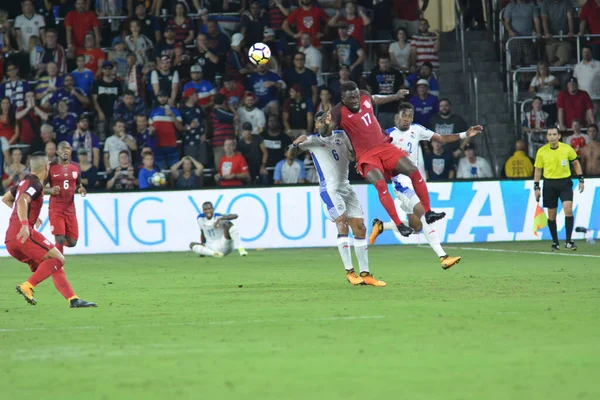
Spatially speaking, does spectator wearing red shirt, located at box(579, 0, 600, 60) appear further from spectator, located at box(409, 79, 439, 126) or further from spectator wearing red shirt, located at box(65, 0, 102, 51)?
spectator wearing red shirt, located at box(65, 0, 102, 51)

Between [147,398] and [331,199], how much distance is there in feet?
25.8

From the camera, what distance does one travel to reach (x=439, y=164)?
928 inches

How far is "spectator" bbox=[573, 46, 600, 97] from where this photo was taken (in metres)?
24.8

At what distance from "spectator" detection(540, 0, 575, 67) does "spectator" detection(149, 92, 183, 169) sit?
9170 millimetres

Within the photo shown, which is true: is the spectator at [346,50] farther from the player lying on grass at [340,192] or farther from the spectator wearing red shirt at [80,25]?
the player lying on grass at [340,192]

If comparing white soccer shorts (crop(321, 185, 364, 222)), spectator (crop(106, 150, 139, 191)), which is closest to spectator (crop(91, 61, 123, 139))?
spectator (crop(106, 150, 139, 191))

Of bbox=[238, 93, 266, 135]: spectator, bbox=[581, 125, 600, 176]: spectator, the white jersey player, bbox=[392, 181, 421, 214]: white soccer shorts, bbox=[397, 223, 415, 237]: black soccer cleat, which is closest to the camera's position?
bbox=[397, 223, 415, 237]: black soccer cleat

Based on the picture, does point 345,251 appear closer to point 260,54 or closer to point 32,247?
point 32,247

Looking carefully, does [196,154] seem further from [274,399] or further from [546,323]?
[274,399]

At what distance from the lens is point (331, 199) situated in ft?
45.7

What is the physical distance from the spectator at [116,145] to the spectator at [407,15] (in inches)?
303

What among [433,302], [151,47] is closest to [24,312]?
[433,302]

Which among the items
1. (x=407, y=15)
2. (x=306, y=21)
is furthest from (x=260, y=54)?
(x=407, y=15)

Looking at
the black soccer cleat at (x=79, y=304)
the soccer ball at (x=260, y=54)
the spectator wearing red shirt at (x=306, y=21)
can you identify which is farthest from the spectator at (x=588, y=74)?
the black soccer cleat at (x=79, y=304)
